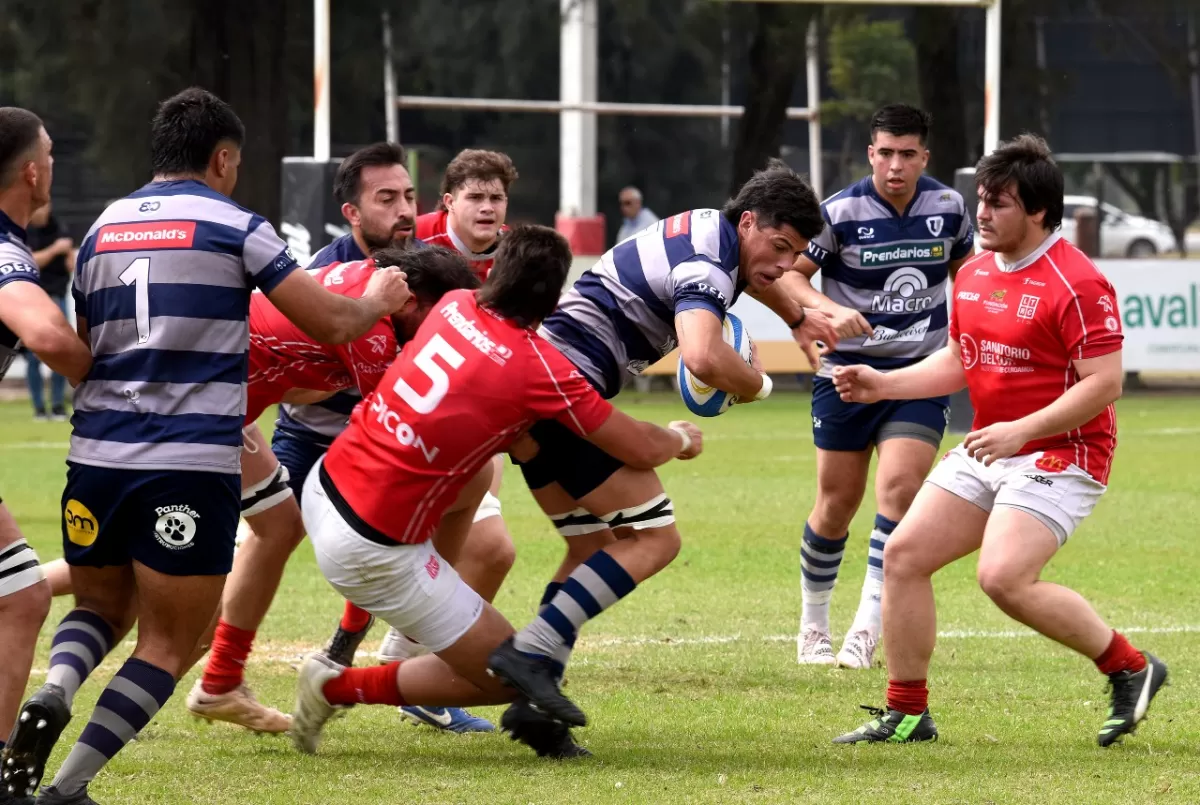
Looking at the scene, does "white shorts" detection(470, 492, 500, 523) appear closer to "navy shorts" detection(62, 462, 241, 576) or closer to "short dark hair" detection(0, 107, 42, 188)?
"navy shorts" detection(62, 462, 241, 576)

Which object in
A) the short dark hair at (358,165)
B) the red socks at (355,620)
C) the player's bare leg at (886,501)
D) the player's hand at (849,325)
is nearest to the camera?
the red socks at (355,620)

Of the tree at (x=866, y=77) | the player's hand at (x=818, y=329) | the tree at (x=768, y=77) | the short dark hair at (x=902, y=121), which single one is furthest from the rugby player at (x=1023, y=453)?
the tree at (x=866, y=77)

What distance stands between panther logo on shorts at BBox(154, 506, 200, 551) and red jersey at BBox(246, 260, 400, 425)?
3.49ft

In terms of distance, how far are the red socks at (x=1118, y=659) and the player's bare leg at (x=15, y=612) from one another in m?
3.32

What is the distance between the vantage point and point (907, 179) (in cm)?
794

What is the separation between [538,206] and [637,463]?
24.1m

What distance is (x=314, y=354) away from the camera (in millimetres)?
6117

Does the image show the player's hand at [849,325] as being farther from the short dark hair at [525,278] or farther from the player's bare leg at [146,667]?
the player's bare leg at [146,667]

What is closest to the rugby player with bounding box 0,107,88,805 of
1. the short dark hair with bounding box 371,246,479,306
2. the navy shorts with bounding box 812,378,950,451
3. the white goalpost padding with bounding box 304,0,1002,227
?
the short dark hair with bounding box 371,246,479,306

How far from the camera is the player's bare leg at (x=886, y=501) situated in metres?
7.58

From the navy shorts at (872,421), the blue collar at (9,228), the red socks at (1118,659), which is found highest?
the blue collar at (9,228)

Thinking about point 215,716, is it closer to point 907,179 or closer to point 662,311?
point 662,311

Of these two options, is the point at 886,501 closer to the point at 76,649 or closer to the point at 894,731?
the point at 894,731

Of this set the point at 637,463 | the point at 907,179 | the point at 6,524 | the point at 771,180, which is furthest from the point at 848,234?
the point at 6,524
